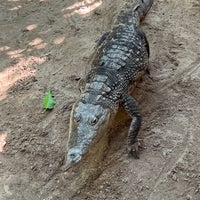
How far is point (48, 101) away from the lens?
496cm

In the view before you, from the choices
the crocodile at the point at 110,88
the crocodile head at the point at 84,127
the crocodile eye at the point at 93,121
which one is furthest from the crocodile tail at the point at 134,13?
the crocodile eye at the point at 93,121

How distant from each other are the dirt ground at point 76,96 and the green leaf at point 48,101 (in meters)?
0.06

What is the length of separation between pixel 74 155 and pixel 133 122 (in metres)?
0.79

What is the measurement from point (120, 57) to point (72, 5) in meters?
1.93

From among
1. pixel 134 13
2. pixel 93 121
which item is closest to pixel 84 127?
pixel 93 121

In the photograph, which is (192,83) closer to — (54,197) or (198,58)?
(198,58)

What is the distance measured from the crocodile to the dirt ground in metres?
0.25

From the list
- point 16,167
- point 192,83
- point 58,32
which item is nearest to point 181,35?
point 192,83

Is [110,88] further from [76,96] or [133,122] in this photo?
[76,96]

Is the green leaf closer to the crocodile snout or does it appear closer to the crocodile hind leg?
the crocodile hind leg

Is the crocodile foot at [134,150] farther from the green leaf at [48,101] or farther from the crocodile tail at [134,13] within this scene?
the crocodile tail at [134,13]

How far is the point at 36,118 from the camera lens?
4836 mm

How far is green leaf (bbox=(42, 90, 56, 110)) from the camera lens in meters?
4.92

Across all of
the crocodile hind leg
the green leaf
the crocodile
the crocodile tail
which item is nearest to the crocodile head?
the crocodile
